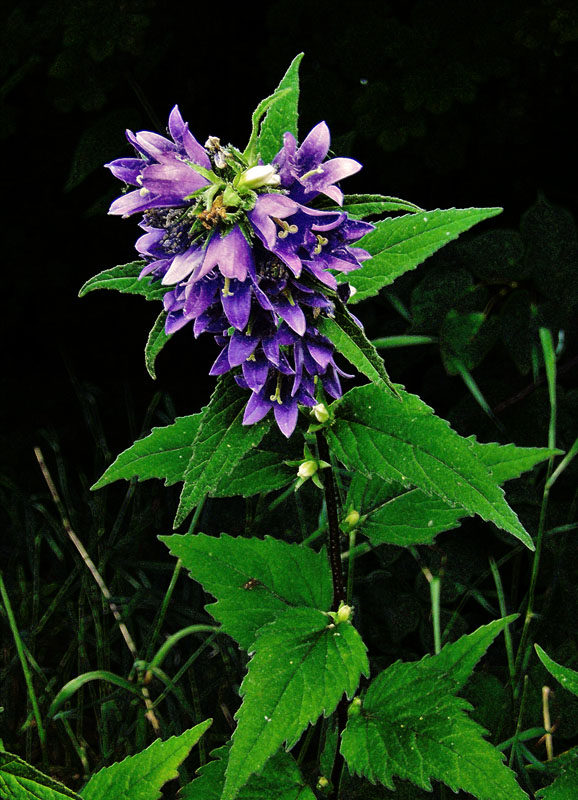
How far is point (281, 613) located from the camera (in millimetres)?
1302

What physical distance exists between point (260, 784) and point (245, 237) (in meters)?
0.94

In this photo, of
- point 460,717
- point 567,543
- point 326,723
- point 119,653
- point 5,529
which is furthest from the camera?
point 5,529

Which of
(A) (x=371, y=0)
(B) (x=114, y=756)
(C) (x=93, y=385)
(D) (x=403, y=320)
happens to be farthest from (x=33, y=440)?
(A) (x=371, y=0)

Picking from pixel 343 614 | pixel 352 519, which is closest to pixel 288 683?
pixel 343 614

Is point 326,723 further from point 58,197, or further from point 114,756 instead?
point 58,197

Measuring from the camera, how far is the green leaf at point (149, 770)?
1166 mm

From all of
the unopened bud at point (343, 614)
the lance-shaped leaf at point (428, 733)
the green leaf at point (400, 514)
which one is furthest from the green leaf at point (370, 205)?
the lance-shaped leaf at point (428, 733)

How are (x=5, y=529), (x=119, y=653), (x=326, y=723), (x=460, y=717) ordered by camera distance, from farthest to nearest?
(x=5, y=529), (x=119, y=653), (x=326, y=723), (x=460, y=717)

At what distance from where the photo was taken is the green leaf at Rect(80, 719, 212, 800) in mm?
1166

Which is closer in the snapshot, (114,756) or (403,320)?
(114,756)

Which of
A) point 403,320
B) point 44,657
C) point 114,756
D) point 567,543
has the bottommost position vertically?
point 567,543

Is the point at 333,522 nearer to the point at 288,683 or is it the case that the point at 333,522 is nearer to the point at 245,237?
the point at 288,683

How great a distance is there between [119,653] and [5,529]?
529 millimetres

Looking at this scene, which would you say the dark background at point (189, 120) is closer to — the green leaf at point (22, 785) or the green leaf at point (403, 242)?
the green leaf at point (403, 242)
